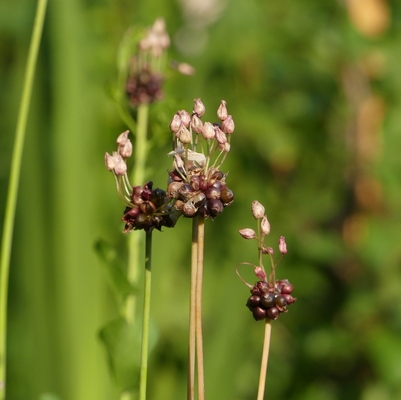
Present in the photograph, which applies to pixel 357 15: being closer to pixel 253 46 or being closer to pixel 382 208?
pixel 253 46

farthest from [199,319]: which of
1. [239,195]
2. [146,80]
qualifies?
[239,195]

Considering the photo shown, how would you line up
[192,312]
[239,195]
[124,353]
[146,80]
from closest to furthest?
[192,312], [124,353], [146,80], [239,195]

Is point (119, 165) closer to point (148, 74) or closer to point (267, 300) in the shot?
point (267, 300)

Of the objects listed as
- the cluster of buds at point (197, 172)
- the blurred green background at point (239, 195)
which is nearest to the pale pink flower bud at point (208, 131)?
the cluster of buds at point (197, 172)

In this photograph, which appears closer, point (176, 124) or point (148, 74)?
point (176, 124)

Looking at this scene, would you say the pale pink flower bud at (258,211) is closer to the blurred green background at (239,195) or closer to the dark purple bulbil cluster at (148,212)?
the dark purple bulbil cluster at (148,212)
